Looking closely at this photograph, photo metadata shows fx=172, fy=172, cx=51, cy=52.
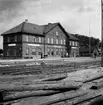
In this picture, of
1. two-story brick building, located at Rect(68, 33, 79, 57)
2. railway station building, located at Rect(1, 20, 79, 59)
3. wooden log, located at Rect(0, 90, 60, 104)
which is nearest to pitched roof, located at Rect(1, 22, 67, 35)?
railway station building, located at Rect(1, 20, 79, 59)

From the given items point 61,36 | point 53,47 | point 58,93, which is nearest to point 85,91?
point 58,93

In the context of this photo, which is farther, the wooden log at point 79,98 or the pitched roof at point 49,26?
the pitched roof at point 49,26

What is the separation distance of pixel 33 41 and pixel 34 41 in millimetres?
415

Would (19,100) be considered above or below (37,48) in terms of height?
below

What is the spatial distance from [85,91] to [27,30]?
4065cm

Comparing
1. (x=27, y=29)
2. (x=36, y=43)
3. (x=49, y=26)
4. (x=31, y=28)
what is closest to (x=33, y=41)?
(x=36, y=43)

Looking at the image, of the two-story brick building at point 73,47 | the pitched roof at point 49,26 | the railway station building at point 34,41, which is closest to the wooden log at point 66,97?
the railway station building at point 34,41

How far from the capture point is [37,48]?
46.2 metres

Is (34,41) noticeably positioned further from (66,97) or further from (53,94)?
(66,97)

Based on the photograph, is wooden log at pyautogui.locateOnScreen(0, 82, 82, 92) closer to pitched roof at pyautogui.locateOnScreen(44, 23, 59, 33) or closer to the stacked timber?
the stacked timber

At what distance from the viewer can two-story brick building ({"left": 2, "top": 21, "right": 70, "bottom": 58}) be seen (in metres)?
43.0

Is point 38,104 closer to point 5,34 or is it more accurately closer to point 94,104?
point 94,104

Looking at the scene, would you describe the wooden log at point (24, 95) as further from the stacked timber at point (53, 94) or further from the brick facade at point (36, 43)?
the brick facade at point (36, 43)

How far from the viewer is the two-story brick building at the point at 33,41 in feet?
141
